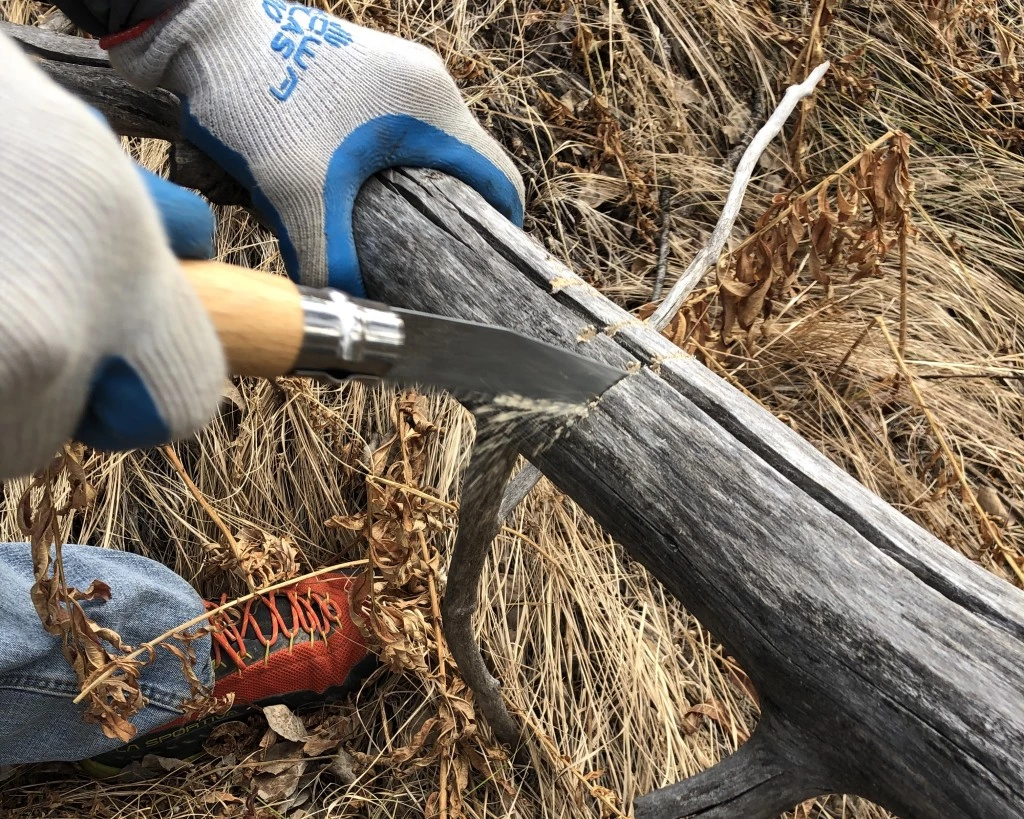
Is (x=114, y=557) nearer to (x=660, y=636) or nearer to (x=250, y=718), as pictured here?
(x=250, y=718)

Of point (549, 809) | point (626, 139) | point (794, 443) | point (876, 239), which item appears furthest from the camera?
point (626, 139)

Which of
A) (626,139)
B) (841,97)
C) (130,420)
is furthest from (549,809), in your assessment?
(841,97)

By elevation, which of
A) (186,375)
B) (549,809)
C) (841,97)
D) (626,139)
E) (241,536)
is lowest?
(549,809)

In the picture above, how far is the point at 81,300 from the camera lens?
57 cm

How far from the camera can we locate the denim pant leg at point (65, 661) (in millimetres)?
1501

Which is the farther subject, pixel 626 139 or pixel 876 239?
pixel 626 139

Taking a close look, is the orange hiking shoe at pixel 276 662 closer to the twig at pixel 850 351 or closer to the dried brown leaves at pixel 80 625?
the dried brown leaves at pixel 80 625

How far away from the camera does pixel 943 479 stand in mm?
1825

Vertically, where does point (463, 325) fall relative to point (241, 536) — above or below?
above

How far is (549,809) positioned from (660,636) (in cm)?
48

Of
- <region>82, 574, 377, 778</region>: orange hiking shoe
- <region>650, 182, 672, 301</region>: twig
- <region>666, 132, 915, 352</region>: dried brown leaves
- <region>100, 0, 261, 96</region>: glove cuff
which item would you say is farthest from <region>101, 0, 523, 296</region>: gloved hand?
<region>650, 182, 672, 301</region>: twig

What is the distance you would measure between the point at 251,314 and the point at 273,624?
1361mm

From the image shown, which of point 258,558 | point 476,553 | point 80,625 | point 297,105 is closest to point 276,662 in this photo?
point 258,558

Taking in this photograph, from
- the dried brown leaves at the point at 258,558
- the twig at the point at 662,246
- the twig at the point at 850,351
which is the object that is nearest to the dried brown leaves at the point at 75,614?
the dried brown leaves at the point at 258,558
